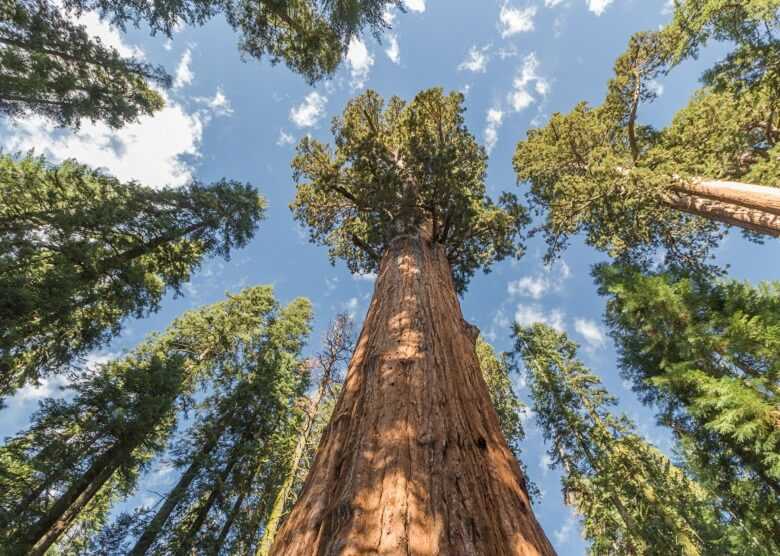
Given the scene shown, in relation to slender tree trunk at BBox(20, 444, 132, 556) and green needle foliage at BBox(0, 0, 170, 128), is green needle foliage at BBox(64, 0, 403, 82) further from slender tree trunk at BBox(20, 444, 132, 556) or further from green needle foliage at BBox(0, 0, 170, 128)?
slender tree trunk at BBox(20, 444, 132, 556)

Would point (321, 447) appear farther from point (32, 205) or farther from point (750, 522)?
point (32, 205)

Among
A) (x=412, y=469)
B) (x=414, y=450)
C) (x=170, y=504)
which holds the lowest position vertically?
(x=412, y=469)

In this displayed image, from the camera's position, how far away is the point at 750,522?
5.65 m

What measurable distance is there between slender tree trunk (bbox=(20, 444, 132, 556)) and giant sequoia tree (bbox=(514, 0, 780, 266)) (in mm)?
13143

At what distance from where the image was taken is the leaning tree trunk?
1327 mm

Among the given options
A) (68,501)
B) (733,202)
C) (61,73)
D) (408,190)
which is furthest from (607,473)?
(61,73)

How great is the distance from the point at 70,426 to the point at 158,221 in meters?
5.39

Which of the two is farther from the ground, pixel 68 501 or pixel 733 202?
pixel 733 202

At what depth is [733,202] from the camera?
23.7 ft

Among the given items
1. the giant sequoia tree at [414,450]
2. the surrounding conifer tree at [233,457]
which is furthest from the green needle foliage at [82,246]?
the giant sequoia tree at [414,450]

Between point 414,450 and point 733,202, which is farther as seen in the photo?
point 733,202

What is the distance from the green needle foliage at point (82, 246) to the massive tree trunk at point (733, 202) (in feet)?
37.9

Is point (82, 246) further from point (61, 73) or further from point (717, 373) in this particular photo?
point (717, 373)

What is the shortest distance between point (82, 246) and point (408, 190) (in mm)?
6712
